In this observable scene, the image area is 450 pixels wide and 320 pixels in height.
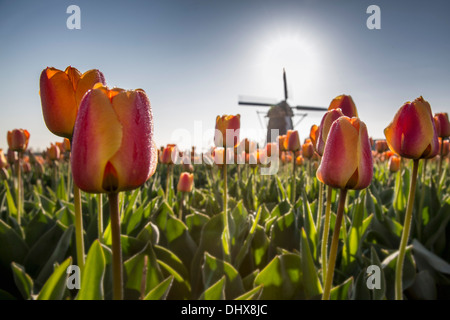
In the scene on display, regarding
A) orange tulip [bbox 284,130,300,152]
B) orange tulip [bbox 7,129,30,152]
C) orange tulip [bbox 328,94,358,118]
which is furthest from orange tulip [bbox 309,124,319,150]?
orange tulip [bbox 7,129,30,152]

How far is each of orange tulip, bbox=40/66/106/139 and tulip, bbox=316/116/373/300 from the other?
1.94 ft

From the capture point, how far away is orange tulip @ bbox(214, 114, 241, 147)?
1.67m

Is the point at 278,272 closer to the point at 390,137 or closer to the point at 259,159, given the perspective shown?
the point at 390,137

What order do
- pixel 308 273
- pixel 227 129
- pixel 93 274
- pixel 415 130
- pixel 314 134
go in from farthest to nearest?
pixel 227 129 → pixel 314 134 → pixel 308 273 → pixel 415 130 → pixel 93 274

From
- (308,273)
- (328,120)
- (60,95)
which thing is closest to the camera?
(60,95)

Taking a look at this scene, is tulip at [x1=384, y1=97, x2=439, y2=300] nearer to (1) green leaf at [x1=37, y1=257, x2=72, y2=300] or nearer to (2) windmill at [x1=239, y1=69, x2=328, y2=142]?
(1) green leaf at [x1=37, y1=257, x2=72, y2=300]

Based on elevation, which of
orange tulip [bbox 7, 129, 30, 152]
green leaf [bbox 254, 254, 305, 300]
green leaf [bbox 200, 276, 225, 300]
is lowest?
green leaf [bbox 254, 254, 305, 300]

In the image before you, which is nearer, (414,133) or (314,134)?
(414,133)

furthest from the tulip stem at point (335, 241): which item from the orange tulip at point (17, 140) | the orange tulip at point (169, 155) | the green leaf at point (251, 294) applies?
the orange tulip at point (17, 140)

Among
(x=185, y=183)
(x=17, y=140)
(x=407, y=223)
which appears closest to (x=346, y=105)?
(x=407, y=223)

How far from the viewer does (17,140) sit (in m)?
2.36

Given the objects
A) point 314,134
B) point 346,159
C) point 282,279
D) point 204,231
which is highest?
point 314,134

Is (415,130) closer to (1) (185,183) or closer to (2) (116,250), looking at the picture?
(2) (116,250)

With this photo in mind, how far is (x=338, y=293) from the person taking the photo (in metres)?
1.22
